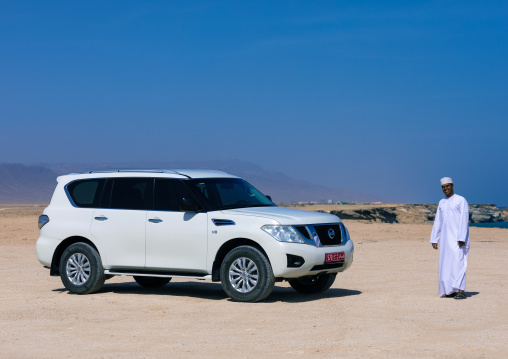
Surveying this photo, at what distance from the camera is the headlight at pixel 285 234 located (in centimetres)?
1221

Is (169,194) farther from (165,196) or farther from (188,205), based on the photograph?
(188,205)

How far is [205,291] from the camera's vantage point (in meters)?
14.5

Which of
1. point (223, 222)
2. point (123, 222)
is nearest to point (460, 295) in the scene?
point (223, 222)

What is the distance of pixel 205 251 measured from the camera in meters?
12.7

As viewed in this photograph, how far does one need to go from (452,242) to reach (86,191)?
20.3ft

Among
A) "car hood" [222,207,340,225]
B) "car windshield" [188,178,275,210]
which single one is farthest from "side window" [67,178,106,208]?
"car hood" [222,207,340,225]

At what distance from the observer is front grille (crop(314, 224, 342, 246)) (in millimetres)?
12625

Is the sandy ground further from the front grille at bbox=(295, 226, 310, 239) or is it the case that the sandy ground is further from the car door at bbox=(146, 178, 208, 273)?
the front grille at bbox=(295, 226, 310, 239)

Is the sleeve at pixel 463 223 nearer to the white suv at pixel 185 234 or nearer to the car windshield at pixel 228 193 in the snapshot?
the white suv at pixel 185 234

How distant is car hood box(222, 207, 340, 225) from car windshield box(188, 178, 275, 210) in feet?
1.14

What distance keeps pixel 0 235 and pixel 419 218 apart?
198 feet

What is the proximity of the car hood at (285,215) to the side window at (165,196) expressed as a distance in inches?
38.5

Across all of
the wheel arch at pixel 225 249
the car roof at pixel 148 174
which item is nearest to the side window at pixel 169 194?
the car roof at pixel 148 174

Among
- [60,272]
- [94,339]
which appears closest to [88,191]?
[60,272]
